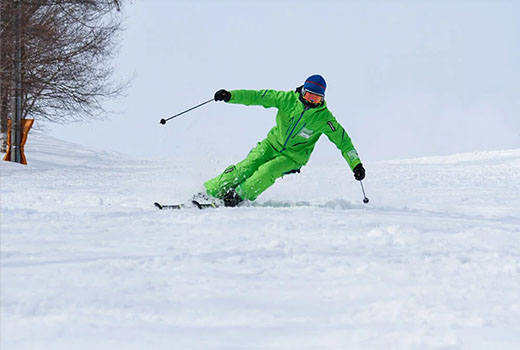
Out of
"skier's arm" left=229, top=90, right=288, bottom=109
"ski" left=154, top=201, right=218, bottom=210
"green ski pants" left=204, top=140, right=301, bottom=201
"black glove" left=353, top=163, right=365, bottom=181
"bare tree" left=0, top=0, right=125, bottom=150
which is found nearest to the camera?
"ski" left=154, top=201, right=218, bottom=210

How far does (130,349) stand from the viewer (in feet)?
6.97

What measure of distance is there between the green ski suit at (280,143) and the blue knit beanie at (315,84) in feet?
0.58

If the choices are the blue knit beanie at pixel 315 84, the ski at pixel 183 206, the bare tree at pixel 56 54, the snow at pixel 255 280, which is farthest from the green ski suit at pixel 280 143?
the bare tree at pixel 56 54

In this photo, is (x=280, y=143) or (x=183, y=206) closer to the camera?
(x=183, y=206)

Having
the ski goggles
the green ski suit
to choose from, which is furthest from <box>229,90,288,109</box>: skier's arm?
the ski goggles

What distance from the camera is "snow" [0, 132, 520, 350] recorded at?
2.25m

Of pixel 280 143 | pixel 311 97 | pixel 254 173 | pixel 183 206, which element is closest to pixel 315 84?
pixel 311 97

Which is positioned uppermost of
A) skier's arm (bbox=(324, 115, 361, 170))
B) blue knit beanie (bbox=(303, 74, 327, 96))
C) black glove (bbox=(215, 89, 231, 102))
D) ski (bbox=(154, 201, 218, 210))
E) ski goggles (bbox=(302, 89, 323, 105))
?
blue knit beanie (bbox=(303, 74, 327, 96))

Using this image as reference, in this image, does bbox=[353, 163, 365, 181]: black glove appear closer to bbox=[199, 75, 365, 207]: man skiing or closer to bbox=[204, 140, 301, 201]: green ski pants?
bbox=[199, 75, 365, 207]: man skiing

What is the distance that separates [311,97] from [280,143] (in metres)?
0.58

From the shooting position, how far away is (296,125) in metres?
5.90

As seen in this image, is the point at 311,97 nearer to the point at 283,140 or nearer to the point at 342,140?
the point at 283,140

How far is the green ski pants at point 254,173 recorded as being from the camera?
5730 mm

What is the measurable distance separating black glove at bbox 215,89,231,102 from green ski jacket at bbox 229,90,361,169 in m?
0.04
